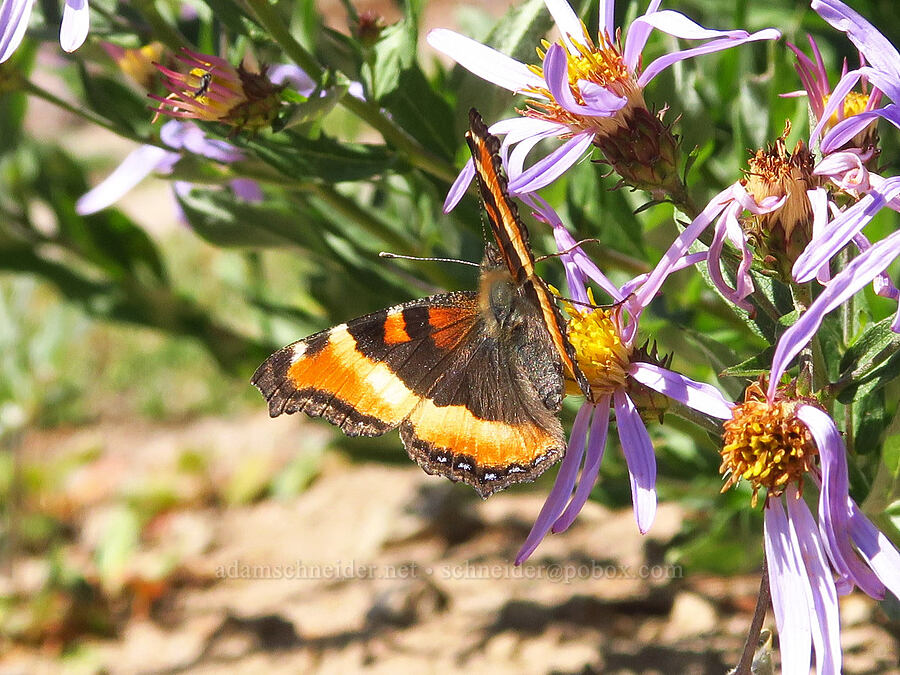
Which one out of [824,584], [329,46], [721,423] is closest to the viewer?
[824,584]

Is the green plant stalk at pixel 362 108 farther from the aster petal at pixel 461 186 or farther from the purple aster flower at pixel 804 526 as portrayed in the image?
the purple aster flower at pixel 804 526

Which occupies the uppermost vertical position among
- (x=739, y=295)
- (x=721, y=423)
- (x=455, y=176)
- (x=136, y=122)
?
(x=136, y=122)

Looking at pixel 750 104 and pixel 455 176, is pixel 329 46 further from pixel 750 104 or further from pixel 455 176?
pixel 750 104

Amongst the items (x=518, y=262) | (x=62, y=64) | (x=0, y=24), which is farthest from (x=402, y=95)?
(x=62, y=64)

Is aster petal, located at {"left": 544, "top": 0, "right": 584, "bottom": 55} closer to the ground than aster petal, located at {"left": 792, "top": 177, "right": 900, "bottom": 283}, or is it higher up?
higher up

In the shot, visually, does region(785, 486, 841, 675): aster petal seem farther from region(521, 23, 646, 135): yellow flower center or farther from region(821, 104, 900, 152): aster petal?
region(521, 23, 646, 135): yellow flower center

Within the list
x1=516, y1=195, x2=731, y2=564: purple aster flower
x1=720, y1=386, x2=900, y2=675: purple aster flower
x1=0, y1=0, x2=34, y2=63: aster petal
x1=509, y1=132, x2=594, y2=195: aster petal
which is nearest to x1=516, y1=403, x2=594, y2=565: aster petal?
x1=516, y1=195, x2=731, y2=564: purple aster flower

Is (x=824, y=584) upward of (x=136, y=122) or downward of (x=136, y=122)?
downward
